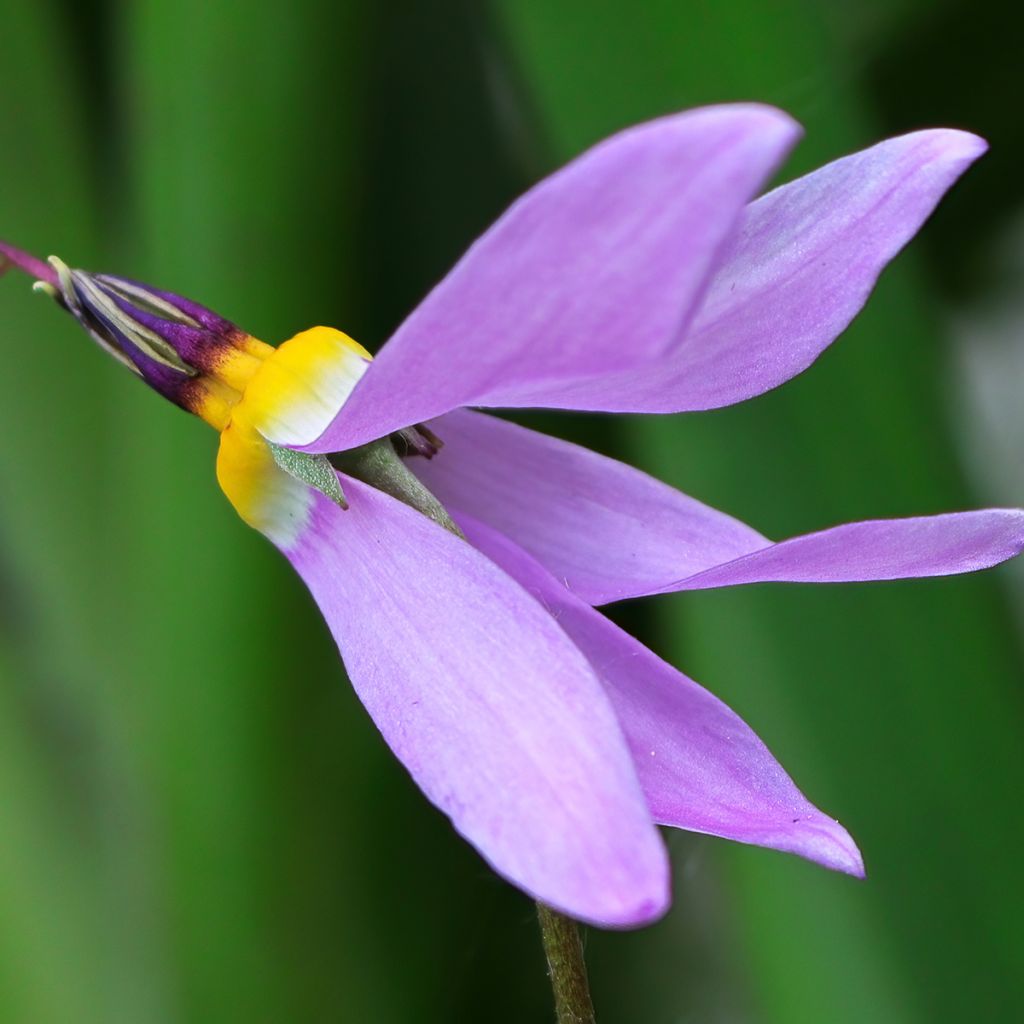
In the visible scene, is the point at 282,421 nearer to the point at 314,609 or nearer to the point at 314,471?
the point at 314,471

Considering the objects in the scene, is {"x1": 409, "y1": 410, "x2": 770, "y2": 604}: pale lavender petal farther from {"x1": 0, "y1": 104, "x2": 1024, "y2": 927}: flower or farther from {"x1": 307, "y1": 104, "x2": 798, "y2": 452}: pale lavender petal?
{"x1": 307, "y1": 104, "x2": 798, "y2": 452}: pale lavender petal

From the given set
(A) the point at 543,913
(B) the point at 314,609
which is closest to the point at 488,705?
(A) the point at 543,913

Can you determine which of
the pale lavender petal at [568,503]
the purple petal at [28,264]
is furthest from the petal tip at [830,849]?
the purple petal at [28,264]

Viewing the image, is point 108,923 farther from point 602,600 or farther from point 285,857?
point 602,600

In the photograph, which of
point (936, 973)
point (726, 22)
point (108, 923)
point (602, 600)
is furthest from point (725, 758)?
point (108, 923)

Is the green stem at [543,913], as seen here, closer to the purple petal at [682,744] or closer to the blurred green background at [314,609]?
the purple petal at [682,744]

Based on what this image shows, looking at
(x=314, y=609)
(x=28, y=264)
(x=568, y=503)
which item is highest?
(x=28, y=264)

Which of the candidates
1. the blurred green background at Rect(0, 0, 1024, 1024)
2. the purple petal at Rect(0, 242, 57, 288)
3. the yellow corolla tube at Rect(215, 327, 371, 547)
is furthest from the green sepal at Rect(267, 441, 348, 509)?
the blurred green background at Rect(0, 0, 1024, 1024)
